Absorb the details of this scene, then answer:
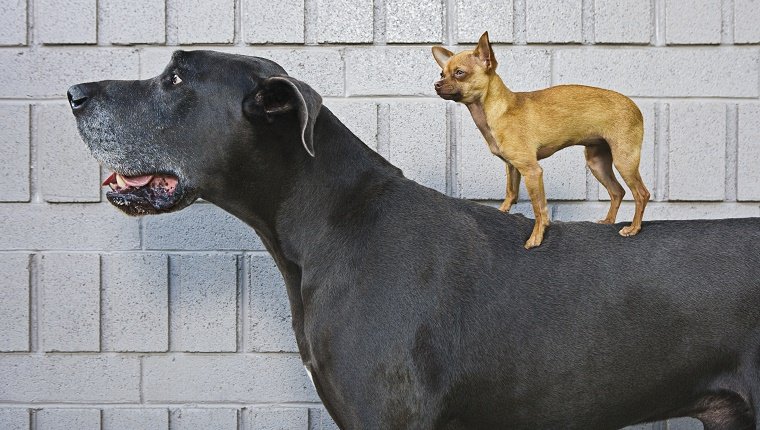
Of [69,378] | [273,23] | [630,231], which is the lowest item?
[69,378]

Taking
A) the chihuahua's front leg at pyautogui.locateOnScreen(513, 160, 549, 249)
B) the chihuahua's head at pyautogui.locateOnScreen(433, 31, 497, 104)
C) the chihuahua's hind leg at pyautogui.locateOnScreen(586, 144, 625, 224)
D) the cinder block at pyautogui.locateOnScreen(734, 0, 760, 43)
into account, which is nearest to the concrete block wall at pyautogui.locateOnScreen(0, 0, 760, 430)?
the cinder block at pyautogui.locateOnScreen(734, 0, 760, 43)

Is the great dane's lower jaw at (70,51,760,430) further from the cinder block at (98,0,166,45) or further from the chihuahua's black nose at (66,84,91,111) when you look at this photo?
the cinder block at (98,0,166,45)

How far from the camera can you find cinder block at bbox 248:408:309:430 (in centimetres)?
385

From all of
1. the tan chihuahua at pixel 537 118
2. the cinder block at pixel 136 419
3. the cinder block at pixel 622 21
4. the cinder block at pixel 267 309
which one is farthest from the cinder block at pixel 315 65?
the cinder block at pixel 136 419

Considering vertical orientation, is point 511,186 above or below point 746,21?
below

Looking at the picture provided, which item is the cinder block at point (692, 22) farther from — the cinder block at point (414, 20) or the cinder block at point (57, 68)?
the cinder block at point (57, 68)

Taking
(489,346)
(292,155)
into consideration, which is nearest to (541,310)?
(489,346)

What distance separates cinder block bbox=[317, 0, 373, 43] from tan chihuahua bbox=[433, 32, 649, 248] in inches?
57.3

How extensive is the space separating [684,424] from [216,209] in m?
2.45

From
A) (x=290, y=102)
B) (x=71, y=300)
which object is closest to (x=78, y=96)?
(x=290, y=102)

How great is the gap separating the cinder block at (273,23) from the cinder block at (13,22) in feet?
3.54

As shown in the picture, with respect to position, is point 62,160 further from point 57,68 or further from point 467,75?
point 467,75

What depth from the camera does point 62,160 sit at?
3840mm

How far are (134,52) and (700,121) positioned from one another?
270 centimetres
